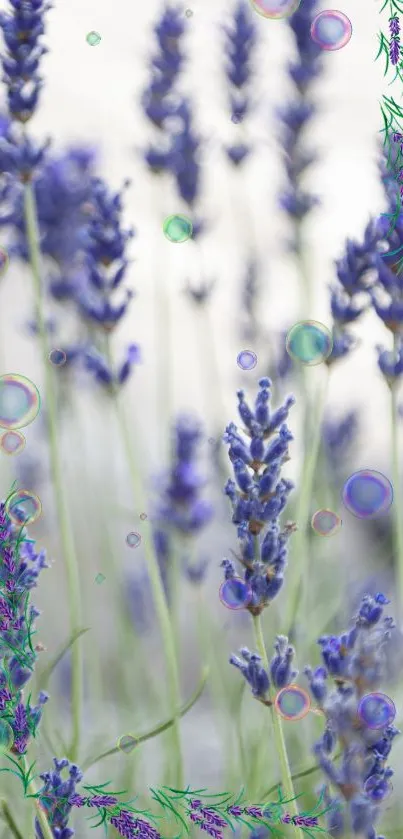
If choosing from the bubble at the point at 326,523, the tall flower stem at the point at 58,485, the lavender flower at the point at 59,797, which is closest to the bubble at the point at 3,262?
the tall flower stem at the point at 58,485

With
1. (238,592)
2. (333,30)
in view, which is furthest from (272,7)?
(238,592)

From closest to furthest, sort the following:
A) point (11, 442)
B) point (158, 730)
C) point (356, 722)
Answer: point (356, 722)
point (158, 730)
point (11, 442)

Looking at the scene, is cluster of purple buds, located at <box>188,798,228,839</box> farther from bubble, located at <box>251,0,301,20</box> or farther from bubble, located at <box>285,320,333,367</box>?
bubble, located at <box>251,0,301,20</box>

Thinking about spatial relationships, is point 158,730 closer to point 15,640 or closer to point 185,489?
point 15,640

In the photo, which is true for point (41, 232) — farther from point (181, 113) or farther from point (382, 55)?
point (382, 55)

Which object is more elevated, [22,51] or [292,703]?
[22,51]

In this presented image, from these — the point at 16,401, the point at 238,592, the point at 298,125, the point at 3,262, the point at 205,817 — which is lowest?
the point at 205,817

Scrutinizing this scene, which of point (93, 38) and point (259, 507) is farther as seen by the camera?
point (93, 38)
